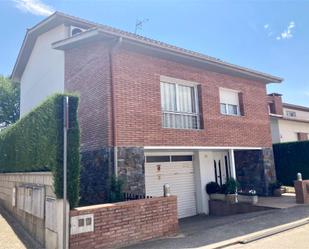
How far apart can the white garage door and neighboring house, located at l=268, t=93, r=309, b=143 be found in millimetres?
12029

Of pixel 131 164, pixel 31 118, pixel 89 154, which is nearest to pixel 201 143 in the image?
pixel 131 164

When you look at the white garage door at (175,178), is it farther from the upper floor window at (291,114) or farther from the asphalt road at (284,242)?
the upper floor window at (291,114)

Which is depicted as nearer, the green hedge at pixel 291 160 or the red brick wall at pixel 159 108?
the red brick wall at pixel 159 108

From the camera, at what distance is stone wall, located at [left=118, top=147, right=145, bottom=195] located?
9.51 meters

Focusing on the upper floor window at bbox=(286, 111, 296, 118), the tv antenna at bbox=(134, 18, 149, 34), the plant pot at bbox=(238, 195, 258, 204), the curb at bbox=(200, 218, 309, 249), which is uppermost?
the tv antenna at bbox=(134, 18, 149, 34)

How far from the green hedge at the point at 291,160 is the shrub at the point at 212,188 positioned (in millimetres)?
6970

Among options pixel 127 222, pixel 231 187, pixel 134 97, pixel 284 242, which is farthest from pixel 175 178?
pixel 284 242

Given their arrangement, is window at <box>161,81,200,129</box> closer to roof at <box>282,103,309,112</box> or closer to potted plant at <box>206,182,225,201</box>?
potted plant at <box>206,182,225,201</box>

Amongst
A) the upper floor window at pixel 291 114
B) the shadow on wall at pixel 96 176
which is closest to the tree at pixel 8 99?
the shadow on wall at pixel 96 176

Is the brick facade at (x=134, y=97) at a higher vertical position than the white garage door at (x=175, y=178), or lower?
higher

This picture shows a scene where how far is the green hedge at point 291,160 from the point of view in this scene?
17.8 m

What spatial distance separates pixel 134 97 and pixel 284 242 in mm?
6165

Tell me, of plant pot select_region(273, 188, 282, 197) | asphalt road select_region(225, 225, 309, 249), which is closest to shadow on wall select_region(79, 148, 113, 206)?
asphalt road select_region(225, 225, 309, 249)

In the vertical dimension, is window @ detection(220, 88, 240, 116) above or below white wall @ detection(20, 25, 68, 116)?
below
